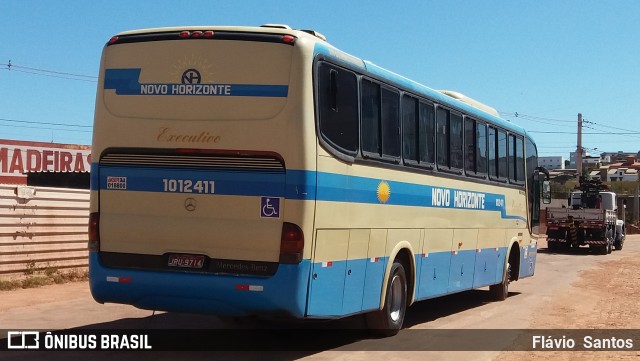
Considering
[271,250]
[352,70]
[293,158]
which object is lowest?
[271,250]

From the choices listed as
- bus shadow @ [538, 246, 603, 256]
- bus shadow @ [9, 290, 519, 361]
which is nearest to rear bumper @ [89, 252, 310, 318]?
bus shadow @ [9, 290, 519, 361]

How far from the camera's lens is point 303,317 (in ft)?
28.1

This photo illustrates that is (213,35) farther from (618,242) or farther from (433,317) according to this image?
(618,242)

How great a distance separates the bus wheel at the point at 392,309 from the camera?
10766 mm

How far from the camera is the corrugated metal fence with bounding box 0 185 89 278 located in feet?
51.5

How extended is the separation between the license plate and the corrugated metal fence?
8.07 meters

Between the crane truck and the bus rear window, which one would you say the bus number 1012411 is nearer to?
the bus rear window

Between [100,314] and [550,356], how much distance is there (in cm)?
666

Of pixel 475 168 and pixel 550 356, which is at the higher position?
pixel 475 168

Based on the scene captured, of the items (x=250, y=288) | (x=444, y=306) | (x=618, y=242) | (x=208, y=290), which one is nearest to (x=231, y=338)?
(x=208, y=290)

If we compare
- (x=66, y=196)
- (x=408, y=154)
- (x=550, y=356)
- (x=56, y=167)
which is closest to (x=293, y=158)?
(x=408, y=154)

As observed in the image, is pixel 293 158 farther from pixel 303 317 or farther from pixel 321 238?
pixel 303 317

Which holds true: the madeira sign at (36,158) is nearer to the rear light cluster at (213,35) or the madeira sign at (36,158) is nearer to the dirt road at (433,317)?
the dirt road at (433,317)

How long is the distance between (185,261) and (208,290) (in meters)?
0.41
